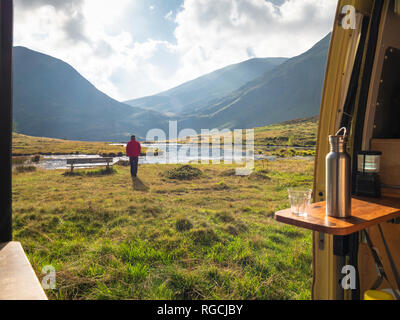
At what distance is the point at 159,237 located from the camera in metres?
2.88

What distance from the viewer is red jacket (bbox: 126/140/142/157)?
549cm

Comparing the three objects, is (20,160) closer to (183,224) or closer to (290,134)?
(183,224)

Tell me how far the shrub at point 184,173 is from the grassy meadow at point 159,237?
1.06ft

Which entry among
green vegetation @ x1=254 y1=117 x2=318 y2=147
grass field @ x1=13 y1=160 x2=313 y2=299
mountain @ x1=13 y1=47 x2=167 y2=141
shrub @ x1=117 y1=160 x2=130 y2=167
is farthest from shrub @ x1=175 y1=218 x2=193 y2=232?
mountain @ x1=13 y1=47 x2=167 y2=141

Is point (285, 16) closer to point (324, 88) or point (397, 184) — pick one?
point (324, 88)

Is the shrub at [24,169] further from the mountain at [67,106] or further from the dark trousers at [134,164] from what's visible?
the mountain at [67,106]

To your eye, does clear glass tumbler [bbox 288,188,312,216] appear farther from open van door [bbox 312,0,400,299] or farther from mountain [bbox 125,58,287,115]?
mountain [bbox 125,58,287,115]

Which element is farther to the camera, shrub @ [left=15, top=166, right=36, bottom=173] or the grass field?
shrub @ [left=15, top=166, right=36, bottom=173]

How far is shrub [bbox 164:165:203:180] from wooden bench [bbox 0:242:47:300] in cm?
560

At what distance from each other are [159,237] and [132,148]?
3156 millimetres

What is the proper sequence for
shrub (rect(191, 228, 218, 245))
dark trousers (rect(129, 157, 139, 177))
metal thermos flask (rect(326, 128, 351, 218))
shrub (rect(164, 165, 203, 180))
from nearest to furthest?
metal thermos flask (rect(326, 128, 351, 218)) < shrub (rect(191, 228, 218, 245)) < dark trousers (rect(129, 157, 139, 177)) < shrub (rect(164, 165, 203, 180))

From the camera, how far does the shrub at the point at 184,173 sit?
21.0ft

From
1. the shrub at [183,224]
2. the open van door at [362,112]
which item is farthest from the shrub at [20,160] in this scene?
the open van door at [362,112]

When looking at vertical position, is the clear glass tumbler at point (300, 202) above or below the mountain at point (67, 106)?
below
